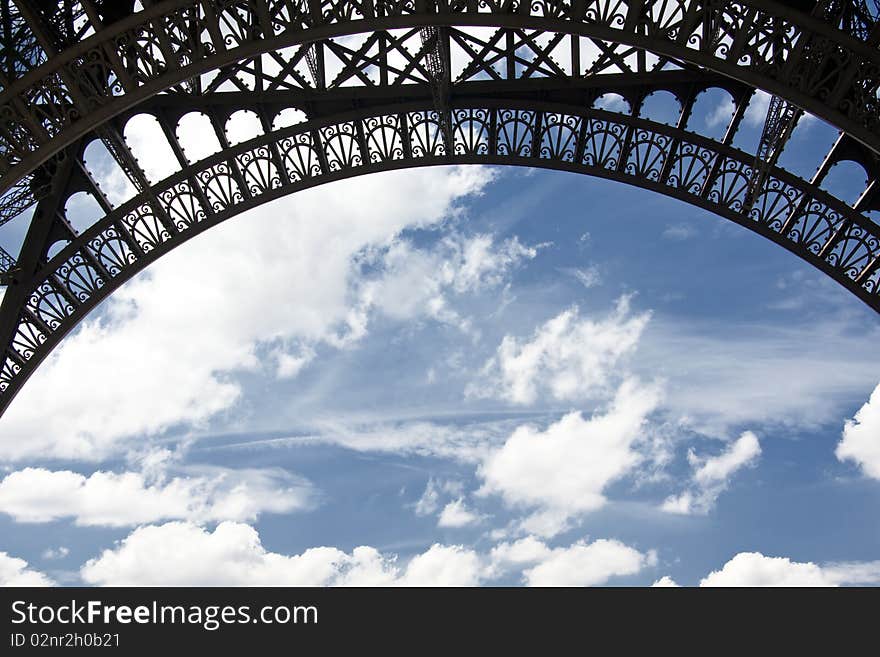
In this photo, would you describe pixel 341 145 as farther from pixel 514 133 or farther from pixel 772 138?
pixel 772 138

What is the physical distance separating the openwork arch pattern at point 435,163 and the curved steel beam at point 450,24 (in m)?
5.48

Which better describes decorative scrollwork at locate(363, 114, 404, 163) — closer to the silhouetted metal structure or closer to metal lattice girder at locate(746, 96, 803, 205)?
the silhouetted metal structure

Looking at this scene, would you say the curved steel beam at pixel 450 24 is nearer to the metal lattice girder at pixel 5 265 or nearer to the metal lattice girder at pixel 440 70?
the metal lattice girder at pixel 440 70

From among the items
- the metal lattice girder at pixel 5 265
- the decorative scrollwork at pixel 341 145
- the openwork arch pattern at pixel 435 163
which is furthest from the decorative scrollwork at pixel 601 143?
the metal lattice girder at pixel 5 265

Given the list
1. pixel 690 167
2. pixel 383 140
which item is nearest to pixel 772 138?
pixel 690 167

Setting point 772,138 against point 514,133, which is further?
point 514,133

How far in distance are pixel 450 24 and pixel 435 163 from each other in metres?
6.79

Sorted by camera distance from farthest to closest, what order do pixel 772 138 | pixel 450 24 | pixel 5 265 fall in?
pixel 5 265
pixel 772 138
pixel 450 24

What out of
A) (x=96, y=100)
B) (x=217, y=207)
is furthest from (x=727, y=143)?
(x=96, y=100)

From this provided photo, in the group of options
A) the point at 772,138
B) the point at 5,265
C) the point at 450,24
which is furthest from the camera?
the point at 5,265

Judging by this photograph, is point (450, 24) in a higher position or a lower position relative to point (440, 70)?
lower

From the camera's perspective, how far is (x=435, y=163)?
1853cm
